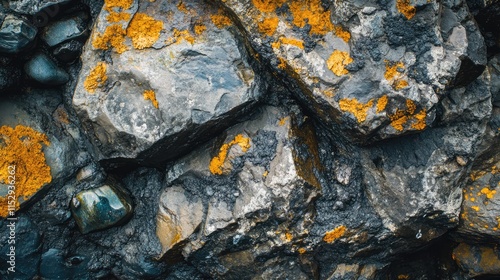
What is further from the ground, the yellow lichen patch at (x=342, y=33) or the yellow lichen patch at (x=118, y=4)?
the yellow lichen patch at (x=118, y=4)

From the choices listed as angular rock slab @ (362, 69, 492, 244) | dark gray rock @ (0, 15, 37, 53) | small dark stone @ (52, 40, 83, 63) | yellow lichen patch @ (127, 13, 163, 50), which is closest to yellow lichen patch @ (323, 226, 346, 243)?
angular rock slab @ (362, 69, 492, 244)

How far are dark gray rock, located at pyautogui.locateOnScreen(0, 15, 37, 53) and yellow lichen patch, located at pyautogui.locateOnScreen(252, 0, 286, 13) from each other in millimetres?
1439

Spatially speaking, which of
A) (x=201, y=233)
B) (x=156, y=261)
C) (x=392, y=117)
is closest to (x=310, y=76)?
(x=392, y=117)

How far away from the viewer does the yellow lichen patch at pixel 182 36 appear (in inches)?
117

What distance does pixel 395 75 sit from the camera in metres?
2.67

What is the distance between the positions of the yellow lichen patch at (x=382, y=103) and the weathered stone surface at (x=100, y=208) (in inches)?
72.2

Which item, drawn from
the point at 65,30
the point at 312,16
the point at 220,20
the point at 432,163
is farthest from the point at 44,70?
the point at 432,163

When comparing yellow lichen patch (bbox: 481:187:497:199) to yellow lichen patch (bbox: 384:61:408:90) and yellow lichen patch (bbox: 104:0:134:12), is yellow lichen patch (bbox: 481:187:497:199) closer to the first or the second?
yellow lichen patch (bbox: 384:61:408:90)

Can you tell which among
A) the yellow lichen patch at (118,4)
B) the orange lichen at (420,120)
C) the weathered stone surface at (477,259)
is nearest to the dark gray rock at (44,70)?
the yellow lichen patch at (118,4)

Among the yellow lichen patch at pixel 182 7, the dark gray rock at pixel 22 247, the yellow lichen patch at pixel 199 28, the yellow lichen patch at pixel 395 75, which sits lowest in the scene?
the dark gray rock at pixel 22 247

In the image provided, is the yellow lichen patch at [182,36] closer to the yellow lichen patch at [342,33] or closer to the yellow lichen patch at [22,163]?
the yellow lichen patch at [342,33]

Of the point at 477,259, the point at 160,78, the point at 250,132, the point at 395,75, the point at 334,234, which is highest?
the point at 160,78

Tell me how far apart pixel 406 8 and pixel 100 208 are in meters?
2.34

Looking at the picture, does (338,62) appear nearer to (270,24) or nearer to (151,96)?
(270,24)
